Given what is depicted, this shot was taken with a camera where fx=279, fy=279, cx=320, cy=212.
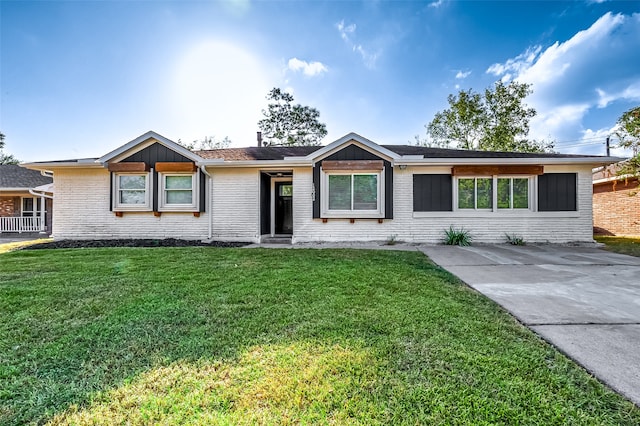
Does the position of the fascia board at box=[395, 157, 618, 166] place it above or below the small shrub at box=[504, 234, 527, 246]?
above

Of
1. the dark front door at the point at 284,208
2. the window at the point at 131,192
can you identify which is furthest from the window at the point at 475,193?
the window at the point at 131,192

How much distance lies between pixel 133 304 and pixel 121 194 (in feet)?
25.4

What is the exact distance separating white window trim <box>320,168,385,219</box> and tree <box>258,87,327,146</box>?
553 inches

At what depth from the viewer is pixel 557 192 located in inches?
337

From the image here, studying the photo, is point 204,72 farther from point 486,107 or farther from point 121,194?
point 486,107

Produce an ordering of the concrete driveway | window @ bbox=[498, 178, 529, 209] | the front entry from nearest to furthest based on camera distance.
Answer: the concrete driveway
window @ bbox=[498, 178, 529, 209]
the front entry

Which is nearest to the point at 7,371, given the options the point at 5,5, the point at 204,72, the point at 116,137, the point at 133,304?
the point at 133,304

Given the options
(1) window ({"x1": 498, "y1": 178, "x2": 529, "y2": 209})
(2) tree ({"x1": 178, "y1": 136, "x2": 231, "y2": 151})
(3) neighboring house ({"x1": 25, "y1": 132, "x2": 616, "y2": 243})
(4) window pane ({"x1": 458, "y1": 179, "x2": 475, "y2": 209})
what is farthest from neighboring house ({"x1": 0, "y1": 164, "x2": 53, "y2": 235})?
(1) window ({"x1": 498, "y1": 178, "x2": 529, "y2": 209})

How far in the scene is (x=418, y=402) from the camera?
1.50 metres

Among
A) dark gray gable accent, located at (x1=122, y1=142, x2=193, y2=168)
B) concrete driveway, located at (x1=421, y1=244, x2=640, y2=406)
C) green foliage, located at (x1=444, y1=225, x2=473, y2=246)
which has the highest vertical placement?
dark gray gable accent, located at (x1=122, y1=142, x2=193, y2=168)

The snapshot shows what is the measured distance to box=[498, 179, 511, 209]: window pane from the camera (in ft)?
28.5

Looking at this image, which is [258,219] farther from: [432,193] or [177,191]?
[432,193]

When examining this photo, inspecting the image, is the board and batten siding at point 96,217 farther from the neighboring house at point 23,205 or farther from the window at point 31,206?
the window at point 31,206

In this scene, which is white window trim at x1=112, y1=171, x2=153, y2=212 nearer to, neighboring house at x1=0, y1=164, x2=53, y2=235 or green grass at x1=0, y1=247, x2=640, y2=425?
green grass at x1=0, y1=247, x2=640, y2=425
